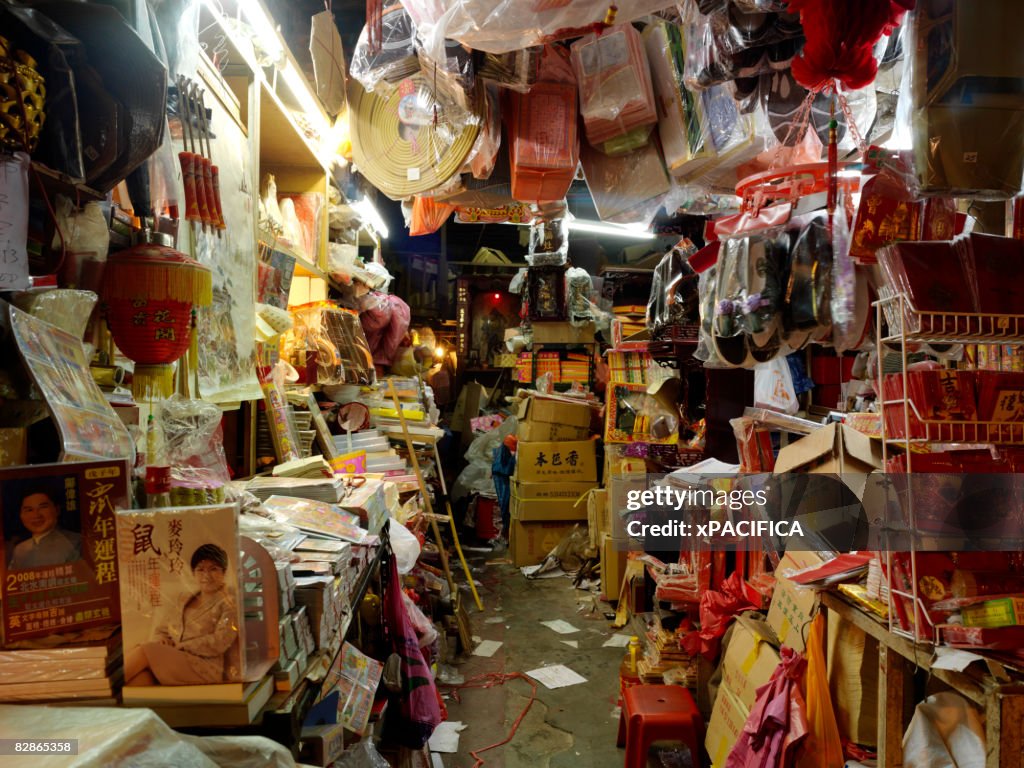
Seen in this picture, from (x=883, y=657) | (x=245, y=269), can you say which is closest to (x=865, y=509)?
(x=883, y=657)

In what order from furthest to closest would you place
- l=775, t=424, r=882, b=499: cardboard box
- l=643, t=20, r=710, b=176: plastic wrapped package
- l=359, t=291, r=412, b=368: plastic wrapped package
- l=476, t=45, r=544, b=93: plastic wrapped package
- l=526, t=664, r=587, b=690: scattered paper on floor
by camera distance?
l=359, t=291, r=412, b=368: plastic wrapped package → l=526, t=664, r=587, b=690: scattered paper on floor → l=643, t=20, r=710, b=176: plastic wrapped package → l=476, t=45, r=544, b=93: plastic wrapped package → l=775, t=424, r=882, b=499: cardboard box


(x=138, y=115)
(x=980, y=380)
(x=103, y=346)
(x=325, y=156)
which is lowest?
(x=980, y=380)

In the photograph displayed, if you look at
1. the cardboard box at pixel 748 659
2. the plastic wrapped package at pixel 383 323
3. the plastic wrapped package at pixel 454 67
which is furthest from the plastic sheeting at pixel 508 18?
the plastic wrapped package at pixel 383 323

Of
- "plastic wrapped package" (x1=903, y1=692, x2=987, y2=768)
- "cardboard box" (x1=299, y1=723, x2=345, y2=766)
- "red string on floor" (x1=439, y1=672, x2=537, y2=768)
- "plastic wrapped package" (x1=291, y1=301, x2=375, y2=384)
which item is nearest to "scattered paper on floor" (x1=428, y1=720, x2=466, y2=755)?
"red string on floor" (x1=439, y1=672, x2=537, y2=768)

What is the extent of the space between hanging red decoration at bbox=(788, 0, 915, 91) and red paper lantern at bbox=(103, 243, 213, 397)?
1422 mm

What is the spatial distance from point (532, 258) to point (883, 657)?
590cm

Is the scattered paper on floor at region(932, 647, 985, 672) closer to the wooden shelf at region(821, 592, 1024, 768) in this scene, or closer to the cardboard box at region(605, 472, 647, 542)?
the wooden shelf at region(821, 592, 1024, 768)

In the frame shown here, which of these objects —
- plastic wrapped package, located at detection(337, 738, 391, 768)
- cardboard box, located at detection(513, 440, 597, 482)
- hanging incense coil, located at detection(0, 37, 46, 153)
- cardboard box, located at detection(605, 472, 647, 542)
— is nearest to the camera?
hanging incense coil, located at detection(0, 37, 46, 153)

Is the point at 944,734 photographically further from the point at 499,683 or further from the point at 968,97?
the point at 499,683

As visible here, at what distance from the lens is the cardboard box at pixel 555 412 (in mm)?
6793

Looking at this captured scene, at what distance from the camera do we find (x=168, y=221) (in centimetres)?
167

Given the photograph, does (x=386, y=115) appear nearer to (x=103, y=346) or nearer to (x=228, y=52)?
(x=228, y=52)

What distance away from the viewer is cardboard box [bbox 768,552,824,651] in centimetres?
205

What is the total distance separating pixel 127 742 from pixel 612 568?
4.96 m
